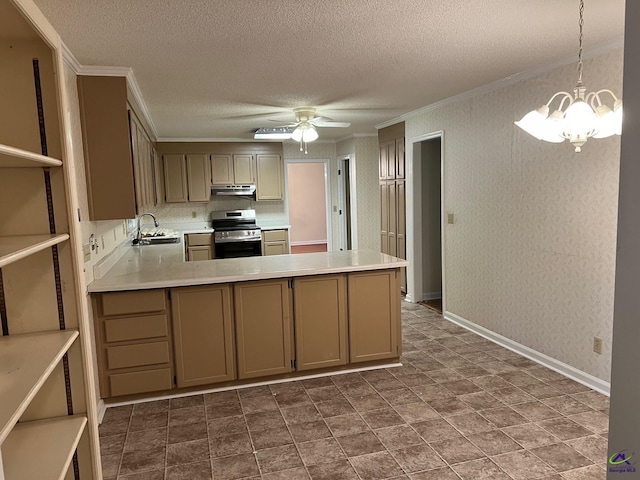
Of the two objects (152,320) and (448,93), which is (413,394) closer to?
(152,320)

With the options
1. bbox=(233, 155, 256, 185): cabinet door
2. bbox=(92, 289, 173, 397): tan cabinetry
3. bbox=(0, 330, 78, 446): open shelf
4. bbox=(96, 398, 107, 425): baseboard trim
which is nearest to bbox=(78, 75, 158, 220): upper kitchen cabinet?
bbox=(92, 289, 173, 397): tan cabinetry

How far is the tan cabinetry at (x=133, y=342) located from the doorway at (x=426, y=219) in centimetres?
323

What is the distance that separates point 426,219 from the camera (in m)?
5.44

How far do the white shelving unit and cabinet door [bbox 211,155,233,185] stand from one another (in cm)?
558

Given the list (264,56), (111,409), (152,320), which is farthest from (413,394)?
(264,56)

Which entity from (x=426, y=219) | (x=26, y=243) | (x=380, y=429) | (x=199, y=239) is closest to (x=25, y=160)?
(x=26, y=243)

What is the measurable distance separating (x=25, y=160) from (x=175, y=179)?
5.74 m

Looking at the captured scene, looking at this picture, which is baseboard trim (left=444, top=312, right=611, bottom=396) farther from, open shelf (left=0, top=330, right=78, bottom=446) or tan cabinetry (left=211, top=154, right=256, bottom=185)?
tan cabinetry (left=211, top=154, right=256, bottom=185)

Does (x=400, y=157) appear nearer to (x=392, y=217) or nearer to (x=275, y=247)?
(x=392, y=217)

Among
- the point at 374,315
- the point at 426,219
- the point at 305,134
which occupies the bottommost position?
the point at 374,315

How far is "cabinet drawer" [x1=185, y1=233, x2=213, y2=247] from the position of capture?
6.84m

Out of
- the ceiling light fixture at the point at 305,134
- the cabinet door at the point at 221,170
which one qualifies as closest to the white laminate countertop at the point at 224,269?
the ceiling light fixture at the point at 305,134

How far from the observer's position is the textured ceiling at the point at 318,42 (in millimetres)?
2172

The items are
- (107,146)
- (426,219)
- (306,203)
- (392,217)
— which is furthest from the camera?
(306,203)
